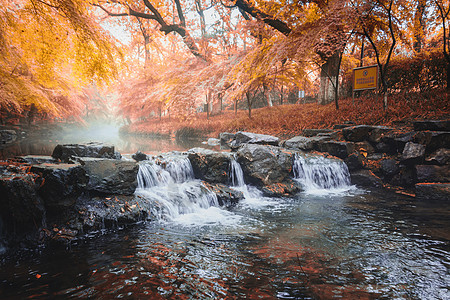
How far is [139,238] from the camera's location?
12.2 feet

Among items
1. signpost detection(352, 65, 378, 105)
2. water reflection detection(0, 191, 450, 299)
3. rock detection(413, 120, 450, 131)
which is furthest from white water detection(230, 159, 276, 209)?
signpost detection(352, 65, 378, 105)

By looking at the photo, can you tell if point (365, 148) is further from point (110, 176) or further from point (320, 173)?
point (110, 176)

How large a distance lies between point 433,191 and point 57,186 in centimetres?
845

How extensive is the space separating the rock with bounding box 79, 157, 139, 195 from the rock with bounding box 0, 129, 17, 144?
52.9 feet

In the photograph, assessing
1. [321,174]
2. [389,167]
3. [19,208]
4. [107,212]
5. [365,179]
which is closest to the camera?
[19,208]

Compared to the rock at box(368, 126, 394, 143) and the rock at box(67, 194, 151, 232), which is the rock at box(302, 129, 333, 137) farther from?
the rock at box(67, 194, 151, 232)

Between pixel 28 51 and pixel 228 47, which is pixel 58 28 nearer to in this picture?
pixel 28 51

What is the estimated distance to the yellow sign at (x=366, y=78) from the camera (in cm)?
933

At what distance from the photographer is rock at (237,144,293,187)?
6.80 metres

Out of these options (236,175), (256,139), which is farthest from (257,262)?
(256,139)

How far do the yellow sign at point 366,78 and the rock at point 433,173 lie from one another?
15.1 ft

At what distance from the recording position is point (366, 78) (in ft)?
31.6

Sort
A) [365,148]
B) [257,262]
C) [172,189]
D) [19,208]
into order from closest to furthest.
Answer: [257,262] → [19,208] → [172,189] → [365,148]

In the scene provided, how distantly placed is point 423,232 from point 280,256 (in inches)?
111
